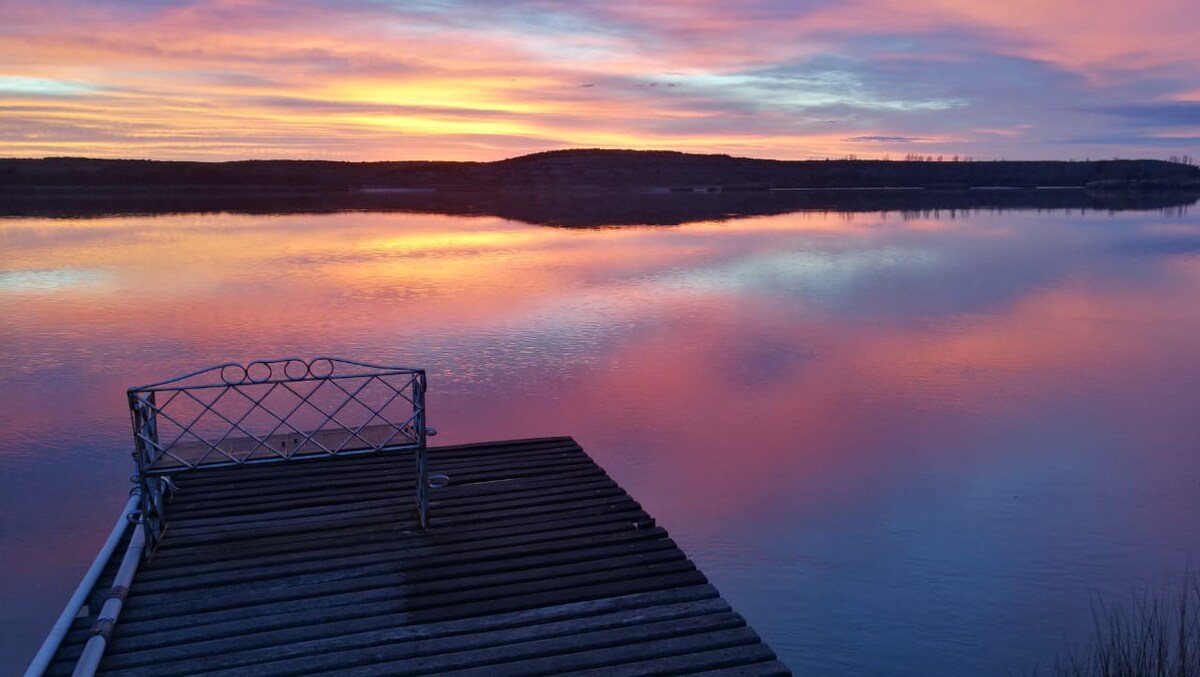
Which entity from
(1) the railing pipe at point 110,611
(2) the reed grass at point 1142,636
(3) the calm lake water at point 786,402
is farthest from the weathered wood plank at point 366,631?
(2) the reed grass at point 1142,636

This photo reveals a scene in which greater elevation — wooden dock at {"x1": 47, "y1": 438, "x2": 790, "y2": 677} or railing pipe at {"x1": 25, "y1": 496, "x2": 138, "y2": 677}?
railing pipe at {"x1": 25, "y1": 496, "x2": 138, "y2": 677}

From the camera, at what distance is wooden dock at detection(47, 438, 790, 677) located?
19.0 feet

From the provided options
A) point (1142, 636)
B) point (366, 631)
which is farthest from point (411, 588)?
point (1142, 636)

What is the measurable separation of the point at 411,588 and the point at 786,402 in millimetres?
9106

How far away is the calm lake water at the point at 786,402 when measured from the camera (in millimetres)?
8445

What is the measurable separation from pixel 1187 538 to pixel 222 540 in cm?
993

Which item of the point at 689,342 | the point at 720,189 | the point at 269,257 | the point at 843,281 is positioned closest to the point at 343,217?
the point at 269,257

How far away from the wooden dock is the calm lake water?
60.1 inches

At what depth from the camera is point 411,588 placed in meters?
6.77

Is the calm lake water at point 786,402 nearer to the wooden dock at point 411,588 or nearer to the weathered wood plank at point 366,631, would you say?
the wooden dock at point 411,588

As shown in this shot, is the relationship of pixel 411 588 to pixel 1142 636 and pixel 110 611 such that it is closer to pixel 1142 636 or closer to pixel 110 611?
pixel 110 611

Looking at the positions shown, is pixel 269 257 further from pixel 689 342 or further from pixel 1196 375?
pixel 1196 375

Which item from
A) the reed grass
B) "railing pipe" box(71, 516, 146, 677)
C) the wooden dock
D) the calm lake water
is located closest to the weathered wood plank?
the wooden dock

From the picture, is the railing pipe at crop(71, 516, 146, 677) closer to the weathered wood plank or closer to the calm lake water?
the weathered wood plank
